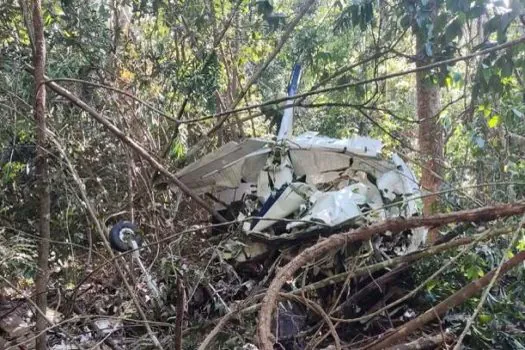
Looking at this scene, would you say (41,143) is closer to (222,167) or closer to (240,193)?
(222,167)

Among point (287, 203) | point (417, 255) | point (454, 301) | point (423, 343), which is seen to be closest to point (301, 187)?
point (287, 203)

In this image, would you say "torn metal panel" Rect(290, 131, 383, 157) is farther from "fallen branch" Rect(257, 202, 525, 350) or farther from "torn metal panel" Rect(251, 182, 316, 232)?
"fallen branch" Rect(257, 202, 525, 350)

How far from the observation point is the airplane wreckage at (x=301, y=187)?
3.41 m

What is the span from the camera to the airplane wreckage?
3.41 meters

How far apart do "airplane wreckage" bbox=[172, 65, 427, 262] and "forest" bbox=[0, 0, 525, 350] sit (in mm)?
16

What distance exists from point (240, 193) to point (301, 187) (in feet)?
2.51

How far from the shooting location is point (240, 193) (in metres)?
4.36

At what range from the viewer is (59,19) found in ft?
14.1

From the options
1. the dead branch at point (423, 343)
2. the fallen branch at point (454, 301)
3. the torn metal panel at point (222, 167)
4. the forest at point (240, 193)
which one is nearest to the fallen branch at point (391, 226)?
the forest at point (240, 193)

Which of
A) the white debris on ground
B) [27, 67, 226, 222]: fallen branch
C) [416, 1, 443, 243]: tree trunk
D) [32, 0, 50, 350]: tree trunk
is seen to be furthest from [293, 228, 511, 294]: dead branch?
[416, 1, 443, 243]: tree trunk

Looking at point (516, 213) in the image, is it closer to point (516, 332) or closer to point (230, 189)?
point (516, 332)

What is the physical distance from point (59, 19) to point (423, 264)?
3.44 m

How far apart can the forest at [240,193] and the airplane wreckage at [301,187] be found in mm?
16

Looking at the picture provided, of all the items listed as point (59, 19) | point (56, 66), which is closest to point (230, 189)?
point (56, 66)
